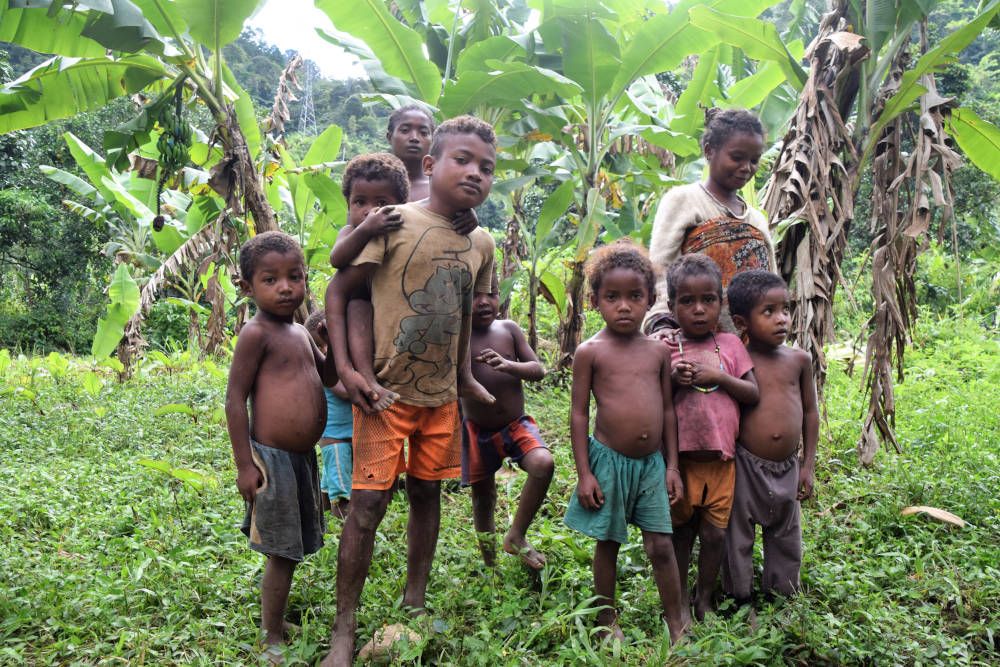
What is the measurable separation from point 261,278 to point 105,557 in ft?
5.30

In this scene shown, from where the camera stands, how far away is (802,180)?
12.5 feet

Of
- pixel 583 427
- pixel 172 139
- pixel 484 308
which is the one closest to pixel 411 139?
pixel 484 308

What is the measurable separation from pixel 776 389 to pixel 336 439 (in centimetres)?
197

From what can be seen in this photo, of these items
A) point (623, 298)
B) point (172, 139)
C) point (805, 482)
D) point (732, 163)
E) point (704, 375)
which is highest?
point (172, 139)

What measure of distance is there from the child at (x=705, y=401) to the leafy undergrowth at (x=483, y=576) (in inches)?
12.5

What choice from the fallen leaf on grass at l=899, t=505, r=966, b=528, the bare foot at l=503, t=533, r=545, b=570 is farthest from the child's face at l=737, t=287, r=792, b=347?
the fallen leaf on grass at l=899, t=505, r=966, b=528

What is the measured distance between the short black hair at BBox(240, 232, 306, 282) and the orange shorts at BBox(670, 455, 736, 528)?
5.27 feet

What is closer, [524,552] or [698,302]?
[698,302]

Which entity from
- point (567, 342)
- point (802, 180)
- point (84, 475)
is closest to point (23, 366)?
point (84, 475)

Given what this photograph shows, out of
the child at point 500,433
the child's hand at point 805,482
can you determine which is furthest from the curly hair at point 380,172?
the child's hand at point 805,482

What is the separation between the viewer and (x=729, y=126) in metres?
2.85

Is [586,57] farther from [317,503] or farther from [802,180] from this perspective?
[317,503]

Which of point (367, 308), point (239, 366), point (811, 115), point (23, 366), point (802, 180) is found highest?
point (811, 115)

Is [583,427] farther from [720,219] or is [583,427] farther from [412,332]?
[720,219]
